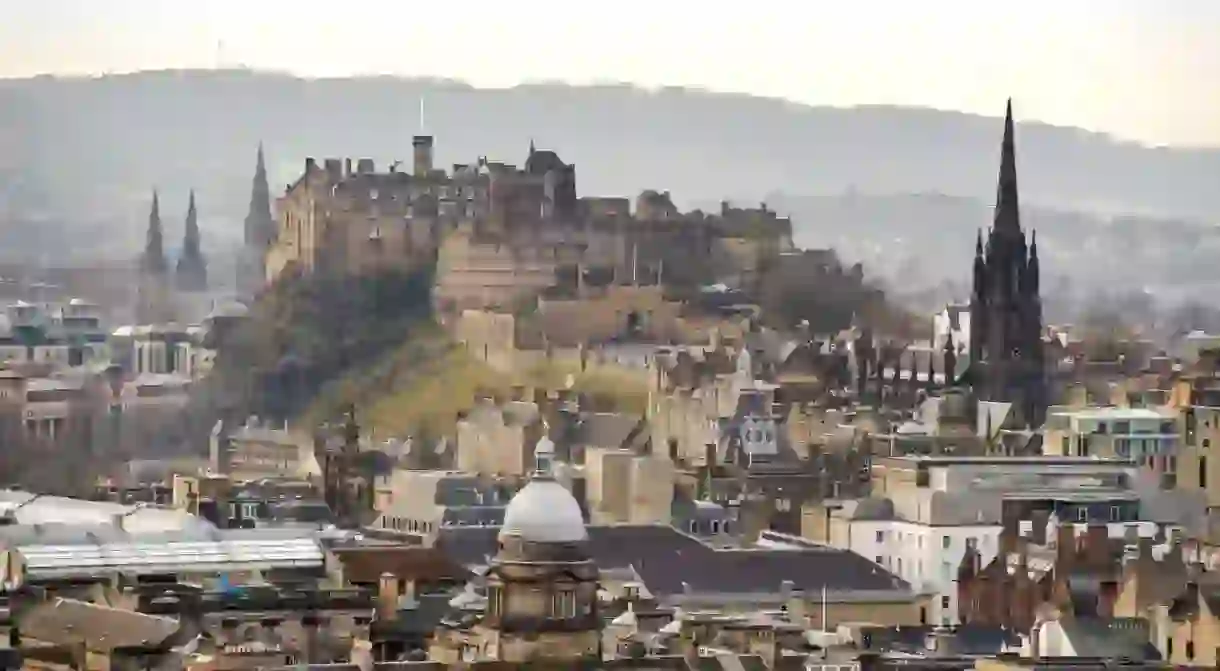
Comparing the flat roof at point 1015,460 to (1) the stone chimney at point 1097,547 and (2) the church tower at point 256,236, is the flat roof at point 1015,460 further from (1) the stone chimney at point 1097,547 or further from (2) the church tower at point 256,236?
(2) the church tower at point 256,236

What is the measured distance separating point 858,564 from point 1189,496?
339 inches

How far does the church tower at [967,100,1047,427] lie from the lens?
70250 millimetres

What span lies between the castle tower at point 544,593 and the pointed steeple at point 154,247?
7334 centimetres

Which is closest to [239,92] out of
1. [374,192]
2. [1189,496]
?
[374,192]

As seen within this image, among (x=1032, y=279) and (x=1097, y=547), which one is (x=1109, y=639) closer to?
(x=1097, y=547)

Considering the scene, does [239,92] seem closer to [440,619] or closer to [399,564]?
[399,564]

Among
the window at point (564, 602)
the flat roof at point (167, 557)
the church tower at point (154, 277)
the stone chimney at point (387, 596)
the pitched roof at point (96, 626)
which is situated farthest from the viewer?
the church tower at point (154, 277)

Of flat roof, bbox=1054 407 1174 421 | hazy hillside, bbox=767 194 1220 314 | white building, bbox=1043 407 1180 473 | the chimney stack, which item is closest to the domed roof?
white building, bbox=1043 407 1180 473

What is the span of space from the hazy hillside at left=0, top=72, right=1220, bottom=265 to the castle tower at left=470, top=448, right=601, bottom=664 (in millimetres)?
53905

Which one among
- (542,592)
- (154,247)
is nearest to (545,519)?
(542,592)

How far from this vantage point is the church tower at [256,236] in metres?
97.3

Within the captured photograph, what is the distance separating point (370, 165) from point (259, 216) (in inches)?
265

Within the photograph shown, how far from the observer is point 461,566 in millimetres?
46562

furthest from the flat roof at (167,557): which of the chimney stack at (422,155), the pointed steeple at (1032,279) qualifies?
the chimney stack at (422,155)
